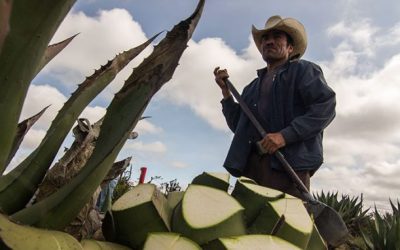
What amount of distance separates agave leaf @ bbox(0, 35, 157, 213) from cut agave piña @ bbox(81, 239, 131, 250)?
0.42 feet

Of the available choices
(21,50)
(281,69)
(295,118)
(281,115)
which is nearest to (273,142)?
(295,118)

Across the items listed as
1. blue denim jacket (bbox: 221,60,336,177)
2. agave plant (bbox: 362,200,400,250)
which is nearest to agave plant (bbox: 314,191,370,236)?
agave plant (bbox: 362,200,400,250)

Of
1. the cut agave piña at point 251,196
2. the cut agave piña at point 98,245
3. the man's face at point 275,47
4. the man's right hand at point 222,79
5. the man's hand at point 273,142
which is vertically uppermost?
the man's face at point 275,47

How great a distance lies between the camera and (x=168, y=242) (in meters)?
0.61

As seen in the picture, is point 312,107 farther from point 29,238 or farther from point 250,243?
point 29,238

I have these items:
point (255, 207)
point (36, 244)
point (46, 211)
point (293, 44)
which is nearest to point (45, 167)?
point (46, 211)

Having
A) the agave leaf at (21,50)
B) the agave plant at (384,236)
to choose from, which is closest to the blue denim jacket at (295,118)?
the agave leaf at (21,50)

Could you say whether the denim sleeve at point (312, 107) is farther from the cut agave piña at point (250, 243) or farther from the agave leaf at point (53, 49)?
the cut agave piña at point (250, 243)

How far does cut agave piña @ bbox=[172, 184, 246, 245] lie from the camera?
0.65 meters

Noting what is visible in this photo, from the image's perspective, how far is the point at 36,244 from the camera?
0.51 meters

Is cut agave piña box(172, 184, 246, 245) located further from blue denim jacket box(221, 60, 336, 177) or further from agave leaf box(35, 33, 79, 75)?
blue denim jacket box(221, 60, 336, 177)

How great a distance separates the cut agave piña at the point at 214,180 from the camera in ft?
2.63

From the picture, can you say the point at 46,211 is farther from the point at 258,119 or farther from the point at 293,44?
the point at 293,44

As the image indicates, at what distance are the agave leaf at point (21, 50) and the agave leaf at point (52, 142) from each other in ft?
0.25
